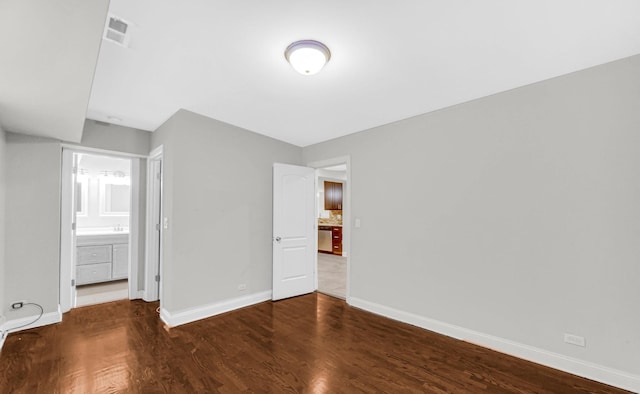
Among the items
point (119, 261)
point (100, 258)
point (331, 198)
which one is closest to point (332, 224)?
point (331, 198)

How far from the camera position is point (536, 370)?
7.54 feet

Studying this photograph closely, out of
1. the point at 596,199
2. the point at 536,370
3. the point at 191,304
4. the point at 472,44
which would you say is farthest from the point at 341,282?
the point at 472,44

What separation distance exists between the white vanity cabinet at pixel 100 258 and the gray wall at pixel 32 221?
149 centimetres

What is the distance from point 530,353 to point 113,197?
682 centimetres

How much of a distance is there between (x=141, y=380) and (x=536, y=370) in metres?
3.16

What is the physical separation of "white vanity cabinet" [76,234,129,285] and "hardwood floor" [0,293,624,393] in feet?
5.05

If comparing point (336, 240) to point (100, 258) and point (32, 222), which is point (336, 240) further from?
point (32, 222)

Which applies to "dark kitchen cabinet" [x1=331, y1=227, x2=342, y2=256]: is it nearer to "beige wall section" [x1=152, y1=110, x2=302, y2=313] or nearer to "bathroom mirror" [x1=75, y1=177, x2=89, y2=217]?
"beige wall section" [x1=152, y1=110, x2=302, y2=313]

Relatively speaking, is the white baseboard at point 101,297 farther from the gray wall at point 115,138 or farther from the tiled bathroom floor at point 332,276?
the tiled bathroom floor at point 332,276

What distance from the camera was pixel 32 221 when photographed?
10.5 feet

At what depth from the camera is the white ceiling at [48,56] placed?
4.18 ft

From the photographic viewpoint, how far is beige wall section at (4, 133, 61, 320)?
309cm

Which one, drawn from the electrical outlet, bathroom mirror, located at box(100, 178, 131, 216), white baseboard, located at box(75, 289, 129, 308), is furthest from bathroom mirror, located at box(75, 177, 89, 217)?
the electrical outlet

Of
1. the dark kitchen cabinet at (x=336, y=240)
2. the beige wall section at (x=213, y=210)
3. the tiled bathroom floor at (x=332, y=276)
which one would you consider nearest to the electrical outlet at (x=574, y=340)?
the tiled bathroom floor at (x=332, y=276)
